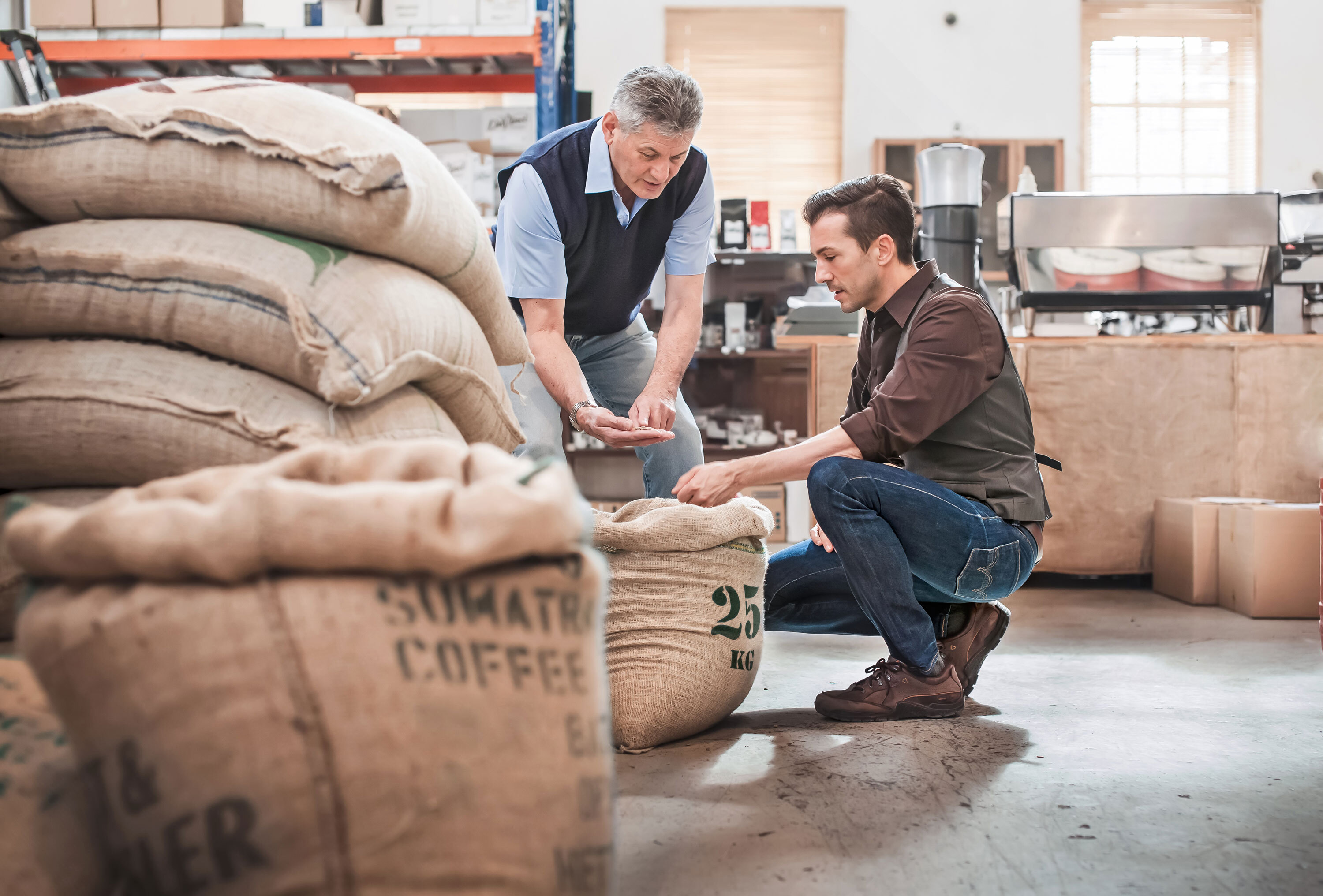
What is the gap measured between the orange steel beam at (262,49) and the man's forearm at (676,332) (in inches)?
62.5

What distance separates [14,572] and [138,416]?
193 mm

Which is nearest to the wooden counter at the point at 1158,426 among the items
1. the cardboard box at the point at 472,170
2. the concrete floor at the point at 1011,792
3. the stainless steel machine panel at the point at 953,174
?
the stainless steel machine panel at the point at 953,174

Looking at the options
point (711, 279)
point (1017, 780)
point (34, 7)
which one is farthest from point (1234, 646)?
point (34, 7)

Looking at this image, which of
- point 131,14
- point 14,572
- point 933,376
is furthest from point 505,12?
point 14,572

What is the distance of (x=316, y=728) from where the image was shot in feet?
1.96

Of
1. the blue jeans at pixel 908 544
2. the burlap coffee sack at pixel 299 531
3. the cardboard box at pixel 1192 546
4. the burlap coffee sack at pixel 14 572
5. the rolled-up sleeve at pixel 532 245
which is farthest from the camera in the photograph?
the cardboard box at pixel 1192 546

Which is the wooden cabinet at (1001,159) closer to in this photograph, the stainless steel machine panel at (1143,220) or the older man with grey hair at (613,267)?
the stainless steel machine panel at (1143,220)

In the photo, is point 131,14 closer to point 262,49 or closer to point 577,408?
point 262,49

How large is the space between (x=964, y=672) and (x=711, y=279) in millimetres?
3542

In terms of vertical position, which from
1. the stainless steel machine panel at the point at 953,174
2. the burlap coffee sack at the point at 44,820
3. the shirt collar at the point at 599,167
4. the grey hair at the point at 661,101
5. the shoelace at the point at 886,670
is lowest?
the shoelace at the point at 886,670

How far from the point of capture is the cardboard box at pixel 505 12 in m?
3.18

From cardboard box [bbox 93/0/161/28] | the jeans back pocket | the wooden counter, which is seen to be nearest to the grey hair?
the jeans back pocket

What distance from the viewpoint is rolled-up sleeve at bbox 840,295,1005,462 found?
5.32ft

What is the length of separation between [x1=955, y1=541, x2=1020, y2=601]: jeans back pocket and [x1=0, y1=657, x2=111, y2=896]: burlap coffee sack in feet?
4.44
